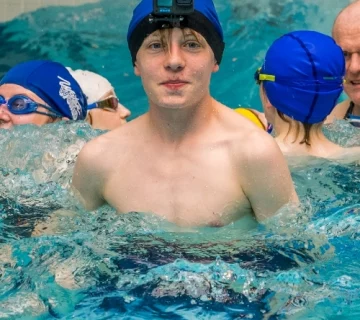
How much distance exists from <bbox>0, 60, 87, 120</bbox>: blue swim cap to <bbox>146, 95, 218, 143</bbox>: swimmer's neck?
1720 mm

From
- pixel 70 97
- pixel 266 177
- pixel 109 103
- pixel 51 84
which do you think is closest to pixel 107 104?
pixel 109 103

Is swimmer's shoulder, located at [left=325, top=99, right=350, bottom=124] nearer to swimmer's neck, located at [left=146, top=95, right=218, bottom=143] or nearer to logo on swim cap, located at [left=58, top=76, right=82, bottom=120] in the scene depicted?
logo on swim cap, located at [left=58, top=76, right=82, bottom=120]

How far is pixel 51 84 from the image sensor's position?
216 inches

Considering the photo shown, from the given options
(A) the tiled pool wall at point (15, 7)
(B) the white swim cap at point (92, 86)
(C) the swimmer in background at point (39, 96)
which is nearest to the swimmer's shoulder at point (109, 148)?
(C) the swimmer in background at point (39, 96)

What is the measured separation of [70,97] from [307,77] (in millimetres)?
1640

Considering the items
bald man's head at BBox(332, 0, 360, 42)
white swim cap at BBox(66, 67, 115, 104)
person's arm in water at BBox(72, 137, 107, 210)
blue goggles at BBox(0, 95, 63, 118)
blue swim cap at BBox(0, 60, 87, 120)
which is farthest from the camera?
white swim cap at BBox(66, 67, 115, 104)

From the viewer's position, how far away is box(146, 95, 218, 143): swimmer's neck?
378cm

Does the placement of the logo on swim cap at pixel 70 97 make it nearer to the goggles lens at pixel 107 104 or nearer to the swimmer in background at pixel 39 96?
the swimmer in background at pixel 39 96

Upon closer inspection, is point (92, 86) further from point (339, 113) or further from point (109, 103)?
point (339, 113)

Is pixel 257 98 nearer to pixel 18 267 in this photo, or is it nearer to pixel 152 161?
pixel 152 161

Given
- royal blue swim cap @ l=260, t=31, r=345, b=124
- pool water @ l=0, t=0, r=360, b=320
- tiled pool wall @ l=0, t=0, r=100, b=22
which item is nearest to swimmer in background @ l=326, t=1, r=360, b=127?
royal blue swim cap @ l=260, t=31, r=345, b=124

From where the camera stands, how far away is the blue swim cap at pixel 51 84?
5.44m

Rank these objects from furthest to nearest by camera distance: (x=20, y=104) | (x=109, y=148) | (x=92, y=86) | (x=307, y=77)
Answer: (x=92, y=86)
(x=20, y=104)
(x=307, y=77)
(x=109, y=148)

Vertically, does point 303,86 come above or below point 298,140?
above
